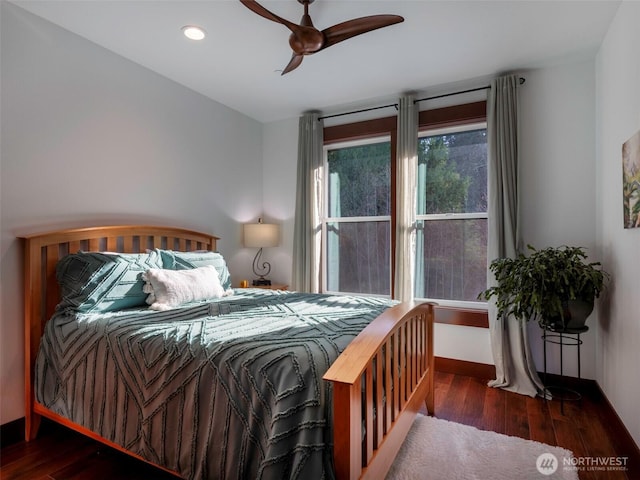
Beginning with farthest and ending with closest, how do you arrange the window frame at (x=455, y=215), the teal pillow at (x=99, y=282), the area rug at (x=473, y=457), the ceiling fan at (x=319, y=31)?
the window frame at (x=455, y=215) < the teal pillow at (x=99, y=282) < the ceiling fan at (x=319, y=31) < the area rug at (x=473, y=457)

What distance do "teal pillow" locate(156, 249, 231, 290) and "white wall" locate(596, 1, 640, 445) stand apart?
277 centimetres

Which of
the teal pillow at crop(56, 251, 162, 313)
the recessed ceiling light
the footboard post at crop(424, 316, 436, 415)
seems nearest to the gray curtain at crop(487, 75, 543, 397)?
the footboard post at crop(424, 316, 436, 415)

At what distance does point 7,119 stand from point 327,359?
2390 mm

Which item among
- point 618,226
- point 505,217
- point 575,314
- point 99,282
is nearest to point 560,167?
point 505,217

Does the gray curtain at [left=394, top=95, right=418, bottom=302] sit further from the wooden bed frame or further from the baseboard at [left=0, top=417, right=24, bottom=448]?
the baseboard at [left=0, top=417, right=24, bottom=448]

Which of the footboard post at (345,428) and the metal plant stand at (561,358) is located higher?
the footboard post at (345,428)

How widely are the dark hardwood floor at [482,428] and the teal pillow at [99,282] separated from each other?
822mm

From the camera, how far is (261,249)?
4363 millimetres

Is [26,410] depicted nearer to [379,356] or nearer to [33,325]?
[33,325]

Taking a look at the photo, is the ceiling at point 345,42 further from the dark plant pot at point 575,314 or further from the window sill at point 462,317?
the window sill at point 462,317

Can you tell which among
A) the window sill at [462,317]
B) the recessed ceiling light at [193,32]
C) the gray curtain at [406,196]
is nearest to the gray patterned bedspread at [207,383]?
the gray curtain at [406,196]

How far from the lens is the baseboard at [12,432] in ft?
6.95

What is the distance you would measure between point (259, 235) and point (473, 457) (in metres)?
2.76

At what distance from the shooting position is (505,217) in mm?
2963
